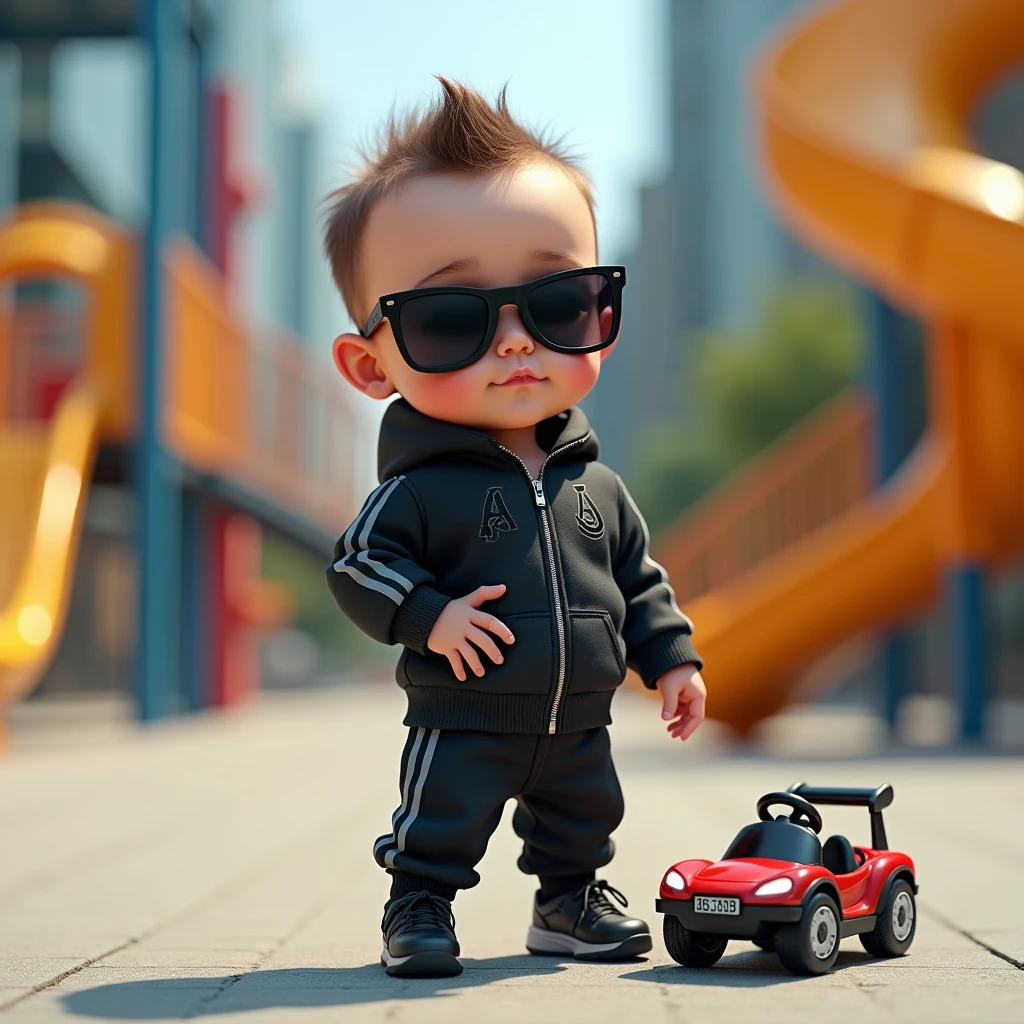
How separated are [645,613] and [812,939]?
0.82 meters

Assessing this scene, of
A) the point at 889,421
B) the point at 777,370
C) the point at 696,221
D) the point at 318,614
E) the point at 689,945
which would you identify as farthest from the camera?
the point at 696,221

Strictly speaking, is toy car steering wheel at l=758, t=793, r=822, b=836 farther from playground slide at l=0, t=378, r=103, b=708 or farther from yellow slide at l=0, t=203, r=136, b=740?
yellow slide at l=0, t=203, r=136, b=740

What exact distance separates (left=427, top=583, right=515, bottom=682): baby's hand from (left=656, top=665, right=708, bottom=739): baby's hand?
47cm

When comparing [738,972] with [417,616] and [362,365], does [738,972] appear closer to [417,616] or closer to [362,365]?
[417,616]

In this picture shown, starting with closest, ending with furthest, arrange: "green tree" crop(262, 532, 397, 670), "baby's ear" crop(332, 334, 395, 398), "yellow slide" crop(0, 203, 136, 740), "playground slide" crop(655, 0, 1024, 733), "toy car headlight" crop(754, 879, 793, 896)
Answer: "toy car headlight" crop(754, 879, 793, 896) → "baby's ear" crop(332, 334, 395, 398) → "playground slide" crop(655, 0, 1024, 733) → "yellow slide" crop(0, 203, 136, 740) → "green tree" crop(262, 532, 397, 670)

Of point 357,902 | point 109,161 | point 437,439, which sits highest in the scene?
point 109,161

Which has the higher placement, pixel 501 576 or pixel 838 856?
pixel 501 576

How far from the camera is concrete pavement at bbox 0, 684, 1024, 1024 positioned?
2545 millimetres

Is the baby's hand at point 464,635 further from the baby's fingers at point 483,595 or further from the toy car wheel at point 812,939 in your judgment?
the toy car wheel at point 812,939

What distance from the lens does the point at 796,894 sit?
8.91ft

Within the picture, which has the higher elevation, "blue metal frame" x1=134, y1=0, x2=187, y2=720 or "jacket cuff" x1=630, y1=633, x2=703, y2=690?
"blue metal frame" x1=134, y1=0, x2=187, y2=720

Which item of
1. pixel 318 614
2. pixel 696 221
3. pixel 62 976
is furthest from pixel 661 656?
pixel 696 221

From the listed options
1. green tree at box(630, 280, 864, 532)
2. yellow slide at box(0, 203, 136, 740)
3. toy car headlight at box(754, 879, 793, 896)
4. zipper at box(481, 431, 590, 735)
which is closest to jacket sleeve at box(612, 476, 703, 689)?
zipper at box(481, 431, 590, 735)

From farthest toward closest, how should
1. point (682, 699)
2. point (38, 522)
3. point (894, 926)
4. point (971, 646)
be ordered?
point (38, 522) → point (971, 646) → point (682, 699) → point (894, 926)
